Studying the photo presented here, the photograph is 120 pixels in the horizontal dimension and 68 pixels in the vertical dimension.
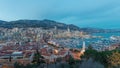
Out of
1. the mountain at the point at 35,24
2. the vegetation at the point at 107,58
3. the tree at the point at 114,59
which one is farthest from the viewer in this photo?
the mountain at the point at 35,24

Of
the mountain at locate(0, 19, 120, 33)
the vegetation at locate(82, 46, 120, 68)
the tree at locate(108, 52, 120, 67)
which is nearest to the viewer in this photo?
the tree at locate(108, 52, 120, 67)

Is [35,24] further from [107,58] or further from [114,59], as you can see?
[114,59]

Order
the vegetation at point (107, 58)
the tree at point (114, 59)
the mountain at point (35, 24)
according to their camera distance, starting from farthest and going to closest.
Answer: the mountain at point (35, 24)
the vegetation at point (107, 58)
the tree at point (114, 59)

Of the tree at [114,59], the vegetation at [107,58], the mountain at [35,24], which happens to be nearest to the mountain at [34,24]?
the mountain at [35,24]

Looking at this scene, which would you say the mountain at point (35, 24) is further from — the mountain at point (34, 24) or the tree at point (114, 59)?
the tree at point (114, 59)

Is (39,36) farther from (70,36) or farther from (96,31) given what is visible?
(96,31)

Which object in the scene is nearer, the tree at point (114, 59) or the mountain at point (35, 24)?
the tree at point (114, 59)

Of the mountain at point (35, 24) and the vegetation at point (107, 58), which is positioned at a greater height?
the mountain at point (35, 24)

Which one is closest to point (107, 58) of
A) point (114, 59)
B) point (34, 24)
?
point (114, 59)

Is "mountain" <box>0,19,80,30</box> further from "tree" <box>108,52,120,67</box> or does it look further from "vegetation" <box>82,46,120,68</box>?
"tree" <box>108,52,120,67</box>

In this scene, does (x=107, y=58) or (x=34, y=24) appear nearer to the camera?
(x=107, y=58)

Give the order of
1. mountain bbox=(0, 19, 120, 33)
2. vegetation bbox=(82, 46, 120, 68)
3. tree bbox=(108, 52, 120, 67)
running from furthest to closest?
mountain bbox=(0, 19, 120, 33)
vegetation bbox=(82, 46, 120, 68)
tree bbox=(108, 52, 120, 67)

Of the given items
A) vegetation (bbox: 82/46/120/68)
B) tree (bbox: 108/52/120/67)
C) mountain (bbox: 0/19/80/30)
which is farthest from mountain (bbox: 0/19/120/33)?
tree (bbox: 108/52/120/67)
